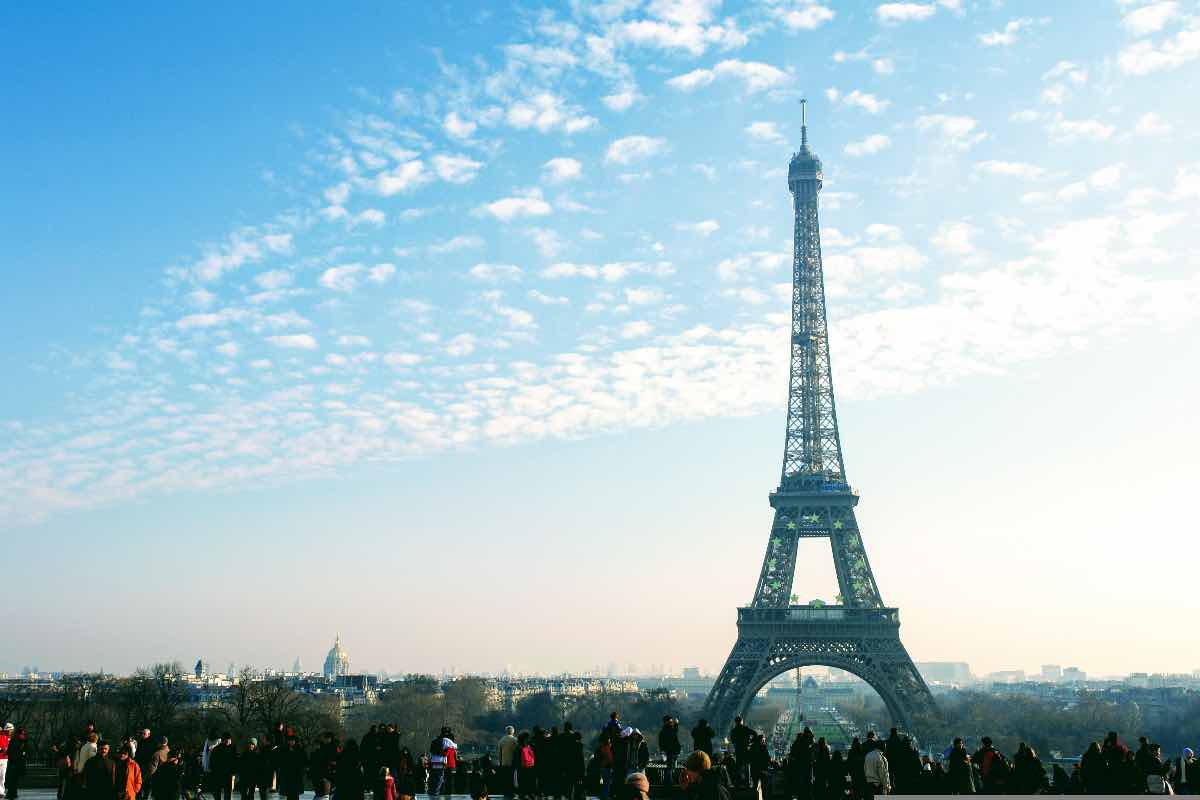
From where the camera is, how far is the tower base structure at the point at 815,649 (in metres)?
86.0

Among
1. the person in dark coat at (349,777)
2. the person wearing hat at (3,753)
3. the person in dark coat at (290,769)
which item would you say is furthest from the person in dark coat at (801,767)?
the person wearing hat at (3,753)

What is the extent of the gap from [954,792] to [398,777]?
37.0 ft

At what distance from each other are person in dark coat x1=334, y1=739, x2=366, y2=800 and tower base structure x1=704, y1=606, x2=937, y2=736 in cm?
6834

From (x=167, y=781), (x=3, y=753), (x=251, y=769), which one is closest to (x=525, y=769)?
(x=251, y=769)

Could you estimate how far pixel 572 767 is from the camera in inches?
937

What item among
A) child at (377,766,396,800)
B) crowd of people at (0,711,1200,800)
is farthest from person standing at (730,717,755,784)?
child at (377,766,396,800)

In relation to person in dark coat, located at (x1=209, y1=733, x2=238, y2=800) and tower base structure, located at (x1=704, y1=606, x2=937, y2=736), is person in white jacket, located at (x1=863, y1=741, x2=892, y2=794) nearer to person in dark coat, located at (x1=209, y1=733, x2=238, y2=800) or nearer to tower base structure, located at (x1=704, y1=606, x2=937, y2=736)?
person in dark coat, located at (x1=209, y1=733, x2=238, y2=800)

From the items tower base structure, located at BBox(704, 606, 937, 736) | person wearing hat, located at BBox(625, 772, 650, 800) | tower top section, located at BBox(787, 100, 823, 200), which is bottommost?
tower base structure, located at BBox(704, 606, 937, 736)

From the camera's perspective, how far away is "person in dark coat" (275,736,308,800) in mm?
21734

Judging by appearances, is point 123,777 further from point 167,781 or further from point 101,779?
point 167,781

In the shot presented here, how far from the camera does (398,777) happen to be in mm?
23062

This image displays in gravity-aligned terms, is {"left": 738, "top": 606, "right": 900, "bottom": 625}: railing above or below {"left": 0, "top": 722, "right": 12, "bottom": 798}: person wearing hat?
above

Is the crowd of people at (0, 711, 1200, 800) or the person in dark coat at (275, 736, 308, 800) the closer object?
the crowd of people at (0, 711, 1200, 800)

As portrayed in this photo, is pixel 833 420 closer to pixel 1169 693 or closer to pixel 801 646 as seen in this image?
pixel 801 646
